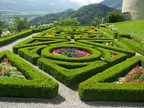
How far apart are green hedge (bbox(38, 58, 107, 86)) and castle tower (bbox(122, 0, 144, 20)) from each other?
38903 millimetres

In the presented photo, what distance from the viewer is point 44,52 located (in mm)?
15570

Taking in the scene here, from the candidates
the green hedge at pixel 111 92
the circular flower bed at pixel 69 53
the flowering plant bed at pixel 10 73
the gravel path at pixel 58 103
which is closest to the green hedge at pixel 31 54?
the circular flower bed at pixel 69 53

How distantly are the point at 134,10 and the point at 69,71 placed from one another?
1632 inches

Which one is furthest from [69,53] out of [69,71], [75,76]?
[75,76]

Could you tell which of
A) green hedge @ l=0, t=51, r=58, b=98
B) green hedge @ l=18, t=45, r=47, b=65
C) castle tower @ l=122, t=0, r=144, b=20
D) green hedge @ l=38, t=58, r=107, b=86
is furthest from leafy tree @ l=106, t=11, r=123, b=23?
green hedge @ l=0, t=51, r=58, b=98

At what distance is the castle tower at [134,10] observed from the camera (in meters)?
47.9

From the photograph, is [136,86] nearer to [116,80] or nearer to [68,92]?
[116,80]

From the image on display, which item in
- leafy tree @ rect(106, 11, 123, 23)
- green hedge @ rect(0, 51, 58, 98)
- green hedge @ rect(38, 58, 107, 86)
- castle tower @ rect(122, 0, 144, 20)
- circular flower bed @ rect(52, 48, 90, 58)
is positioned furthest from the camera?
leafy tree @ rect(106, 11, 123, 23)

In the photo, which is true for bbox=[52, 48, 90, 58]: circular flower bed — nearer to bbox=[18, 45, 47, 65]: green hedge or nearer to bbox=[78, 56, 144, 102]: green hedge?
bbox=[18, 45, 47, 65]: green hedge

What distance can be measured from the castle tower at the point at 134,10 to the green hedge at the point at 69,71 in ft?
128

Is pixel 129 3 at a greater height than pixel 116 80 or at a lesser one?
greater

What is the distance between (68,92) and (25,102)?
7.44 feet

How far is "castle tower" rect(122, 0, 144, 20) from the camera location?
47.9m

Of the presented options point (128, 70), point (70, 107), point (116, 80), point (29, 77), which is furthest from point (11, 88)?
point (128, 70)
